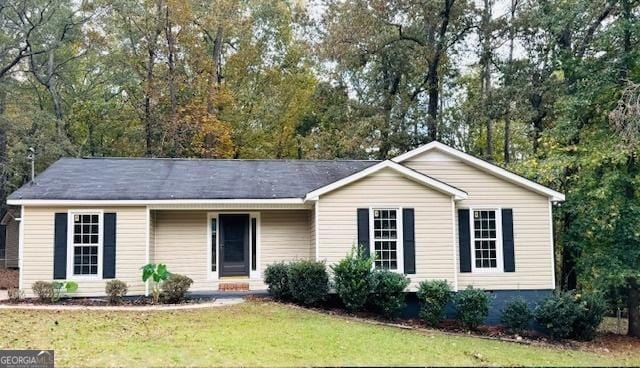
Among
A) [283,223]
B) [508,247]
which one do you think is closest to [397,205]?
[508,247]

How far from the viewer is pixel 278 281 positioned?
13109mm

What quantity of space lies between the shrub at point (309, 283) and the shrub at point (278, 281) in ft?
0.94

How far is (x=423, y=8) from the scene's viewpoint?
74.2 ft

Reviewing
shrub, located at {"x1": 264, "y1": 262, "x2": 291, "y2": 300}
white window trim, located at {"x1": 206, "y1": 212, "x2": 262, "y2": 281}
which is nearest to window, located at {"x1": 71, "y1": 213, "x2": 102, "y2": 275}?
white window trim, located at {"x1": 206, "y1": 212, "x2": 262, "y2": 281}

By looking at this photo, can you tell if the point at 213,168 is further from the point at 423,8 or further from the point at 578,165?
the point at 423,8

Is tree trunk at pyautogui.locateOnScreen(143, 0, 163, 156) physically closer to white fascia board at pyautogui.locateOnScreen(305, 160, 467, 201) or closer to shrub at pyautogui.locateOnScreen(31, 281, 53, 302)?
shrub at pyautogui.locateOnScreen(31, 281, 53, 302)

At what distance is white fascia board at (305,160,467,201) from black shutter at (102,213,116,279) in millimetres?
4814

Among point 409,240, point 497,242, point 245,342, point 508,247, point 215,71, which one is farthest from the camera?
point 215,71

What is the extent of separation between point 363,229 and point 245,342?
529 cm

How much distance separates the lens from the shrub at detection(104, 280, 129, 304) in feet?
42.3

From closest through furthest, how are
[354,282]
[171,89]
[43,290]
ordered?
1. [354,282]
2. [43,290]
3. [171,89]

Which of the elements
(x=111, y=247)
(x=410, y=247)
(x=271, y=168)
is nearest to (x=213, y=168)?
(x=271, y=168)

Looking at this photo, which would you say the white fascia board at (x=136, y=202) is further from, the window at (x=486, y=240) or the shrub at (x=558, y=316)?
the shrub at (x=558, y=316)

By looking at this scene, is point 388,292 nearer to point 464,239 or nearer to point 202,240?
point 464,239
